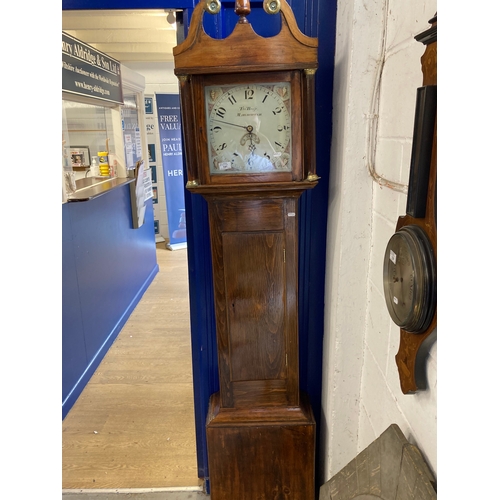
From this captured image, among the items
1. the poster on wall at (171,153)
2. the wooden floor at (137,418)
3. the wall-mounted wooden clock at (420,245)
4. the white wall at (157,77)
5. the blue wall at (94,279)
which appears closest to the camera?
the wall-mounted wooden clock at (420,245)

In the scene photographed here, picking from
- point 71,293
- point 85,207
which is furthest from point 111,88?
point 71,293

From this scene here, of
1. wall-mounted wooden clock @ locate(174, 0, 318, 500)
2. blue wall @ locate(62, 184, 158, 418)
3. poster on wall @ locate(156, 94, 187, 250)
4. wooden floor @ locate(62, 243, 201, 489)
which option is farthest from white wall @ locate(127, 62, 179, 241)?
wall-mounted wooden clock @ locate(174, 0, 318, 500)

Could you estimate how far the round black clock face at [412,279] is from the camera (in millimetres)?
815

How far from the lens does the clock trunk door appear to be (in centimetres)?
140

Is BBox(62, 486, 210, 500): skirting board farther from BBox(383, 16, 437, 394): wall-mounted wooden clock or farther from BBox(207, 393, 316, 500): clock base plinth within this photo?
BBox(383, 16, 437, 394): wall-mounted wooden clock

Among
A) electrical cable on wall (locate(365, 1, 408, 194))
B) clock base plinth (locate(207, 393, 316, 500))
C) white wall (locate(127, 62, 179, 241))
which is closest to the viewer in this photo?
electrical cable on wall (locate(365, 1, 408, 194))

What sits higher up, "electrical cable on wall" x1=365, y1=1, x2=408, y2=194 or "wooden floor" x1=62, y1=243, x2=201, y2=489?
"electrical cable on wall" x1=365, y1=1, x2=408, y2=194

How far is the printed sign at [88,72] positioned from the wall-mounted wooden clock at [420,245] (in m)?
2.40

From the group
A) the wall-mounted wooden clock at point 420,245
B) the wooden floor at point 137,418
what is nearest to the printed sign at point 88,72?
the wooden floor at point 137,418

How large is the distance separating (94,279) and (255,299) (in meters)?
1.85

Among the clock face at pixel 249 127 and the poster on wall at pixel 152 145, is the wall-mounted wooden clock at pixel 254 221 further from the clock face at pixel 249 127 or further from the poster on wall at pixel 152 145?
the poster on wall at pixel 152 145

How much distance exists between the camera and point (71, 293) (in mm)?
2521

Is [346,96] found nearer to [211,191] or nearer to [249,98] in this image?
[249,98]

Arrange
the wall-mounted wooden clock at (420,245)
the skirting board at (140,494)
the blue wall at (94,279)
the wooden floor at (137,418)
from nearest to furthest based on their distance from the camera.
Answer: the wall-mounted wooden clock at (420,245)
the skirting board at (140,494)
the wooden floor at (137,418)
the blue wall at (94,279)
